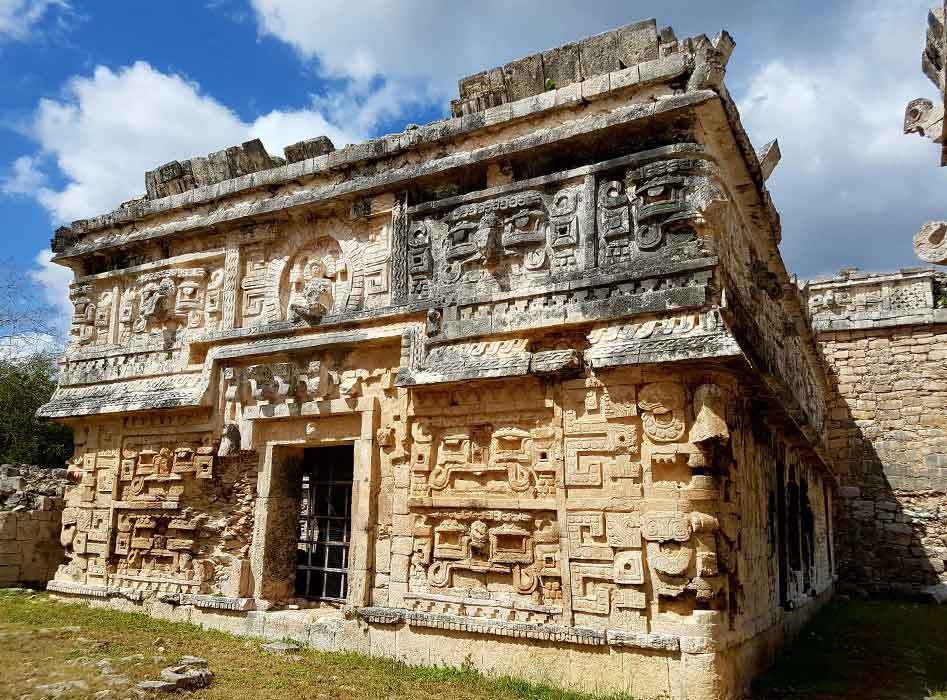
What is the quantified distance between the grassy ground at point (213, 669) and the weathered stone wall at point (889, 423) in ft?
34.6

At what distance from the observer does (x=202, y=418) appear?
8.64 meters

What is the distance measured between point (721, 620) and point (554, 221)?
12.2 feet

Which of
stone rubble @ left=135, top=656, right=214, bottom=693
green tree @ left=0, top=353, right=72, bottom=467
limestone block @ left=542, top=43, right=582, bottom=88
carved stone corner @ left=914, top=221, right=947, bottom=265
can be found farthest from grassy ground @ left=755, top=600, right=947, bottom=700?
green tree @ left=0, top=353, right=72, bottom=467

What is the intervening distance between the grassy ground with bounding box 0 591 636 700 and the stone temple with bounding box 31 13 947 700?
1.09 ft

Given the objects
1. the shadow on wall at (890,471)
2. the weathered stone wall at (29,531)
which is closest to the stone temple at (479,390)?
the weathered stone wall at (29,531)

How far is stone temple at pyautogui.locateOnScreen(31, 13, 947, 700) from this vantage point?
231 inches

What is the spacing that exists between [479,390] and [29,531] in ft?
24.1

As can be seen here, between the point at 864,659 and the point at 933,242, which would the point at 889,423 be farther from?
the point at 933,242

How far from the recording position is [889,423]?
45.4ft

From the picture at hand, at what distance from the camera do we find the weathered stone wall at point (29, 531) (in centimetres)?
988

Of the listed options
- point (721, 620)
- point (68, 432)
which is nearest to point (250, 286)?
point (721, 620)

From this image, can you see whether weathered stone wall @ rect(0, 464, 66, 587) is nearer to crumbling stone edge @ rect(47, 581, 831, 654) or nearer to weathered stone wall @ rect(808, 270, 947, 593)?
crumbling stone edge @ rect(47, 581, 831, 654)

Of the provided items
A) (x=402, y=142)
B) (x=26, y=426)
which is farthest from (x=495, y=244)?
(x=26, y=426)

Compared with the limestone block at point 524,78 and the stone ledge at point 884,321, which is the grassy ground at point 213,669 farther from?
the stone ledge at point 884,321
